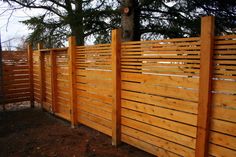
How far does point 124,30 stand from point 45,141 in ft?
9.84

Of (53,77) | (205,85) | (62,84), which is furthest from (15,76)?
(205,85)

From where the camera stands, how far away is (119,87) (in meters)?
3.58

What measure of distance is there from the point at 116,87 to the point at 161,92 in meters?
0.87

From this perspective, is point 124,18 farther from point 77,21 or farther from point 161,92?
point 161,92

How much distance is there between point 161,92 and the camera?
9.65 ft

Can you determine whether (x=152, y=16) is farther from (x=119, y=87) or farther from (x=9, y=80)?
(x=9, y=80)

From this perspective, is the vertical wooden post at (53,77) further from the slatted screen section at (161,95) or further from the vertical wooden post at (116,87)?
the slatted screen section at (161,95)

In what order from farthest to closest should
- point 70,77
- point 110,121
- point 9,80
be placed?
point 9,80, point 70,77, point 110,121

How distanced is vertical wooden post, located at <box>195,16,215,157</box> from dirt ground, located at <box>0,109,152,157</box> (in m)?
1.10

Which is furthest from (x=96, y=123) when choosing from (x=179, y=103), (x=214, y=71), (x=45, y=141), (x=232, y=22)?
(x=232, y=22)

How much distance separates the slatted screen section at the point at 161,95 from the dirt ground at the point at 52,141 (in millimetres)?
393

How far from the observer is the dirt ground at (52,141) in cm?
351

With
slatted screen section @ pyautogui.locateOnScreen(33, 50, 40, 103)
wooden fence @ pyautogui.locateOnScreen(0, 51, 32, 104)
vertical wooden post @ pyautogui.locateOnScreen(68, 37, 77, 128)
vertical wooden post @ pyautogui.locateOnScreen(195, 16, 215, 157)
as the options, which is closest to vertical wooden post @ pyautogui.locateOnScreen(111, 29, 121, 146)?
vertical wooden post @ pyautogui.locateOnScreen(68, 37, 77, 128)

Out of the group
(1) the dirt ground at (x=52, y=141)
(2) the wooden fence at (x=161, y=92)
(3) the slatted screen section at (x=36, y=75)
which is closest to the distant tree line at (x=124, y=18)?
(3) the slatted screen section at (x=36, y=75)
